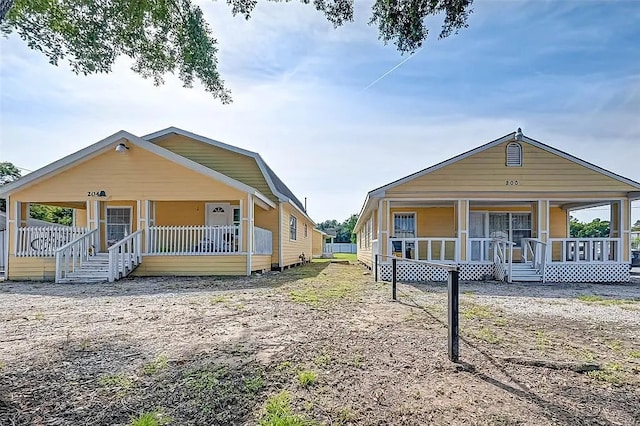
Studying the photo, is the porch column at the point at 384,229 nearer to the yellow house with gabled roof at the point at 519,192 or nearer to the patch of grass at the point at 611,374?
the yellow house with gabled roof at the point at 519,192

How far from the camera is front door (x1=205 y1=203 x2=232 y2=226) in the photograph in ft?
54.2

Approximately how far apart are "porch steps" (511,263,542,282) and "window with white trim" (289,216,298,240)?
34.7 feet

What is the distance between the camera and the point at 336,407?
119 inches

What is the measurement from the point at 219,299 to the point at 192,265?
5.27 metres

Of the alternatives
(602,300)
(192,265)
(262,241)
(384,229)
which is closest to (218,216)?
(262,241)

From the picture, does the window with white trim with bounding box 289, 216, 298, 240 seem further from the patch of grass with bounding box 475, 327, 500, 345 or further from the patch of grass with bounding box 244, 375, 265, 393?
the patch of grass with bounding box 244, 375, 265, 393

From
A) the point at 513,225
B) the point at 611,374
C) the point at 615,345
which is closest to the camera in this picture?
the point at 611,374

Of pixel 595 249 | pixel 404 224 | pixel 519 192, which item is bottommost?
pixel 595 249

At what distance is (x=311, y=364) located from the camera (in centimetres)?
400

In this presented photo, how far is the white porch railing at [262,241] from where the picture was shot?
46.6 ft

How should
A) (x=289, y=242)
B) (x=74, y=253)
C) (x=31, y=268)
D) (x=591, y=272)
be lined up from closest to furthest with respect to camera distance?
(x=74, y=253)
(x=31, y=268)
(x=591, y=272)
(x=289, y=242)

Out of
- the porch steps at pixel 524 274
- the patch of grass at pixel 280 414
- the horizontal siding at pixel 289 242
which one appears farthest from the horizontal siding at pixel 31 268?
the porch steps at pixel 524 274

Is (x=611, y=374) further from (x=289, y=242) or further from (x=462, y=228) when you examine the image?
(x=289, y=242)

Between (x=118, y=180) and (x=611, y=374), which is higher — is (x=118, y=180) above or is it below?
above
